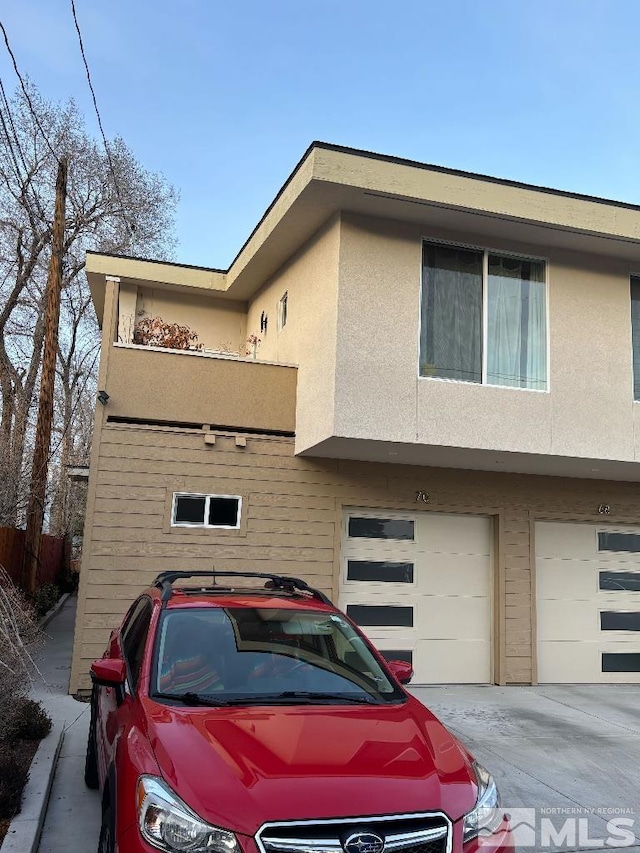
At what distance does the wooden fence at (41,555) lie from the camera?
1152 centimetres

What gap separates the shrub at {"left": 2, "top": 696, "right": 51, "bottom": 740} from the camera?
543 centimetres

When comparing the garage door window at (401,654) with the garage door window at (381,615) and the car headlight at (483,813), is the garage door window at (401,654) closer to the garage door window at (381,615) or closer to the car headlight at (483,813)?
the garage door window at (381,615)

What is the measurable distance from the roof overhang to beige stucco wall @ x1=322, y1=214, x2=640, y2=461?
0.24m

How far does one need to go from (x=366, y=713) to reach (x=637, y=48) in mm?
14045

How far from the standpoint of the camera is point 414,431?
26.2 ft

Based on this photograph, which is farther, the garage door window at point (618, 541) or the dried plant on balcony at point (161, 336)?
the garage door window at point (618, 541)

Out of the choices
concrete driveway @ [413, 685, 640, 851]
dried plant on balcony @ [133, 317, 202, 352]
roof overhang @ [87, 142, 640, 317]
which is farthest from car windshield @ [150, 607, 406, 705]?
dried plant on balcony @ [133, 317, 202, 352]

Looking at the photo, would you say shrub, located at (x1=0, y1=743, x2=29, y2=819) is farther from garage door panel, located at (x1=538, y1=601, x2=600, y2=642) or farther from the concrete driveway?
garage door panel, located at (x1=538, y1=601, x2=600, y2=642)

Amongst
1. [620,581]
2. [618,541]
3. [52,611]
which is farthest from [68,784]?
[52,611]

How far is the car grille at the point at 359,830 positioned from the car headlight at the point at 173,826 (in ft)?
0.47

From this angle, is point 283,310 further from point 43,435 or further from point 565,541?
point 43,435

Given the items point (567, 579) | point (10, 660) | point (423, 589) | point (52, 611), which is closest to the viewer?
point (10, 660)

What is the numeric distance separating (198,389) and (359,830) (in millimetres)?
6635

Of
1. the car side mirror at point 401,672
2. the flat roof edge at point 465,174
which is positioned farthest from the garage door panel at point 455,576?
the car side mirror at point 401,672
